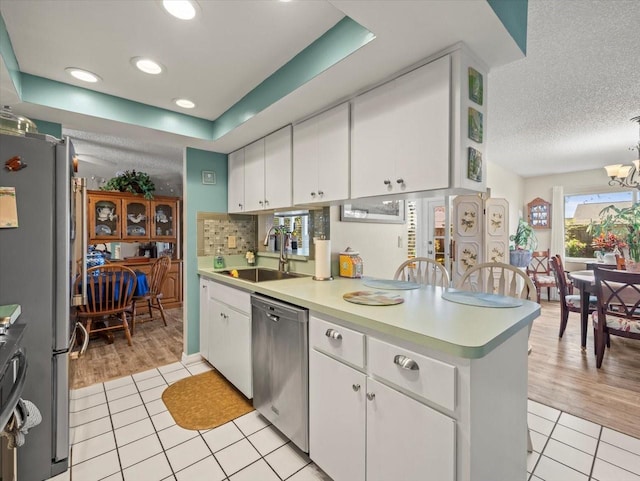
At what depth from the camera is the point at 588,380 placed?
2574 mm

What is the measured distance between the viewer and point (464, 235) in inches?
187

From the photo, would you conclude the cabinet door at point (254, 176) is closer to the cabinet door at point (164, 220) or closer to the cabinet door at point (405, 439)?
the cabinet door at point (405, 439)

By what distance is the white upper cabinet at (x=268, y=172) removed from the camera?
2422 millimetres

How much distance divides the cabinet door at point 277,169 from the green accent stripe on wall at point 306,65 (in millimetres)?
309

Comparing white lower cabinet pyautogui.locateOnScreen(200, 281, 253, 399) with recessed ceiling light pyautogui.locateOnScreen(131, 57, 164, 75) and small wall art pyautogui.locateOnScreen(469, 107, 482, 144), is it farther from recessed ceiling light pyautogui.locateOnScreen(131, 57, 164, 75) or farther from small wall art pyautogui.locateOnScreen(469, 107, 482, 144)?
small wall art pyautogui.locateOnScreen(469, 107, 482, 144)

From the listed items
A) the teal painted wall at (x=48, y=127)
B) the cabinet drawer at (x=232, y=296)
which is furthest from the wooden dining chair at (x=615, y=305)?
the teal painted wall at (x=48, y=127)

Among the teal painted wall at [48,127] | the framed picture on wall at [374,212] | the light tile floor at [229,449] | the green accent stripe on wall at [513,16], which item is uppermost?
the green accent stripe on wall at [513,16]

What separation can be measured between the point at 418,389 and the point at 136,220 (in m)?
5.24

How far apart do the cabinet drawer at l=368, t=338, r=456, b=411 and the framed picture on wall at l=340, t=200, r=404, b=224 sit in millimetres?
1327

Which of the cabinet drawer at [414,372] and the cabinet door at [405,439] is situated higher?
the cabinet drawer at [414,372]

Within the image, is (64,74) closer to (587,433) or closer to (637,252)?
(587,433)

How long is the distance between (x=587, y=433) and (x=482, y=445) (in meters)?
1.51

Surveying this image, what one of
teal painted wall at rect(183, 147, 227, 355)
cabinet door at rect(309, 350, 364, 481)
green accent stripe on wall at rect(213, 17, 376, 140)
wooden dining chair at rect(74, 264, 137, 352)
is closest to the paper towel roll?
cabinet door at rect(309, 350, 364, 481)

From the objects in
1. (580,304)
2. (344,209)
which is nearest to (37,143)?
(344,209)
